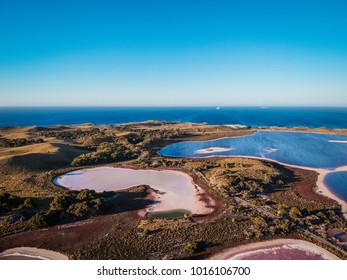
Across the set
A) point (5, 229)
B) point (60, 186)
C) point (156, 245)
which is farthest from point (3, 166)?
point (156, 245)

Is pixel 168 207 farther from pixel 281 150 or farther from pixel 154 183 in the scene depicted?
pixel 281 150

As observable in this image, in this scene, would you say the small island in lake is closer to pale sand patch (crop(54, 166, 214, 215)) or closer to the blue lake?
pale sand patch (crop(54, 166, 214, 215))

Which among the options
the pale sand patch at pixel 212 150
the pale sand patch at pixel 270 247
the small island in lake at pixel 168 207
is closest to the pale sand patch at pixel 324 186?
the small island in lake at pixel 168 207

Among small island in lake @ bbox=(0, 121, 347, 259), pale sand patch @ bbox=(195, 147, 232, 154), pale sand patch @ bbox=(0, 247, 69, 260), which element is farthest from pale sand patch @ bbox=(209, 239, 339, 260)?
pale sand patch @ bbox=(195, 147, 232, 154)

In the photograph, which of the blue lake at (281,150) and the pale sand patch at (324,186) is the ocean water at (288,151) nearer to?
the blue lake at (281,150)

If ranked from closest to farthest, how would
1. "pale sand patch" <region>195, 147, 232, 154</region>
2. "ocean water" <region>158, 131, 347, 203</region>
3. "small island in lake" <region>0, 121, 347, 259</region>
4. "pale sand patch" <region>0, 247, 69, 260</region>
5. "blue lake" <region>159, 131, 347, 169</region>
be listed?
"pale sand patch" <region>0, 247, 69, 260</region>
"small island in lake" <region>0, 121, 347, 259</region>
"ocean water" <region>158, 131, 347, 203</region>
"blue lake" <region>159, 131, 347, 169</region>
"pale sand patch" <region>195, 147, 232, 154</region>

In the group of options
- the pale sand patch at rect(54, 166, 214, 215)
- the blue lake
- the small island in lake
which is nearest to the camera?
the small island in lake

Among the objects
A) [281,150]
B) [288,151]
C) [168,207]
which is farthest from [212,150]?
[168,207]
